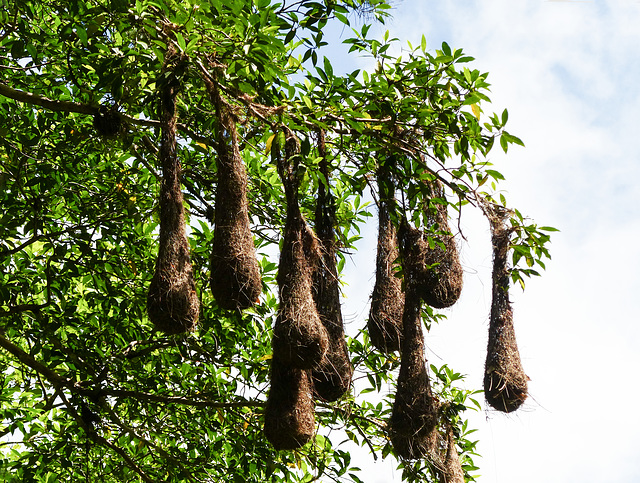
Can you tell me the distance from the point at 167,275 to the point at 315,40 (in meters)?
1.58

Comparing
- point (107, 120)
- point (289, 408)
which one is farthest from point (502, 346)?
point (107, 120)

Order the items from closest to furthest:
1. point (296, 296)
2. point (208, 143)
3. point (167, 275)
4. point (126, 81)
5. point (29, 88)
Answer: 1. point (167, 275)
2. point (296, 296)
3. point (126, 81)
4. point (208, 143)
5. point (29, 88)

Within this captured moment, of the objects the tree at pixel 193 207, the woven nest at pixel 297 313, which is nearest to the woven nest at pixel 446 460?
the tree at pixel 193 207

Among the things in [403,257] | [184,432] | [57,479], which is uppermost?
[403,257]

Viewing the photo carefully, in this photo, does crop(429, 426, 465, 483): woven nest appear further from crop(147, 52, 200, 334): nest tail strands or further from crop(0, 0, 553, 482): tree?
crop(147, 52, 200, 334): nest tail strands

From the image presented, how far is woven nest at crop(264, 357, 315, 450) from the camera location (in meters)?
3.10

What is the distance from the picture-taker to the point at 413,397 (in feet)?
11.1

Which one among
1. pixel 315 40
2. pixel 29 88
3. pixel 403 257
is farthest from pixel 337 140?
pixel 29 88

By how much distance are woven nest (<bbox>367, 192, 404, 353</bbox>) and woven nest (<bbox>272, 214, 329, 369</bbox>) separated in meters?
0.52

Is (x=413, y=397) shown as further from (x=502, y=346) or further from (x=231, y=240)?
(x=231, y=240)

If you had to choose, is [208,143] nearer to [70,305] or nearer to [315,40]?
[315,40]

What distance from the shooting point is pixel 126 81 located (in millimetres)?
3393

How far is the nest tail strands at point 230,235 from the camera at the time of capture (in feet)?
9.50

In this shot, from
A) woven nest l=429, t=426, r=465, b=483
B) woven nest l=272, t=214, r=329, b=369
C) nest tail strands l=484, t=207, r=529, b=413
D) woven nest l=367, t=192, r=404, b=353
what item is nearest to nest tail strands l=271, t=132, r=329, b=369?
woven nest l=272, t=214, r=329, b=369
